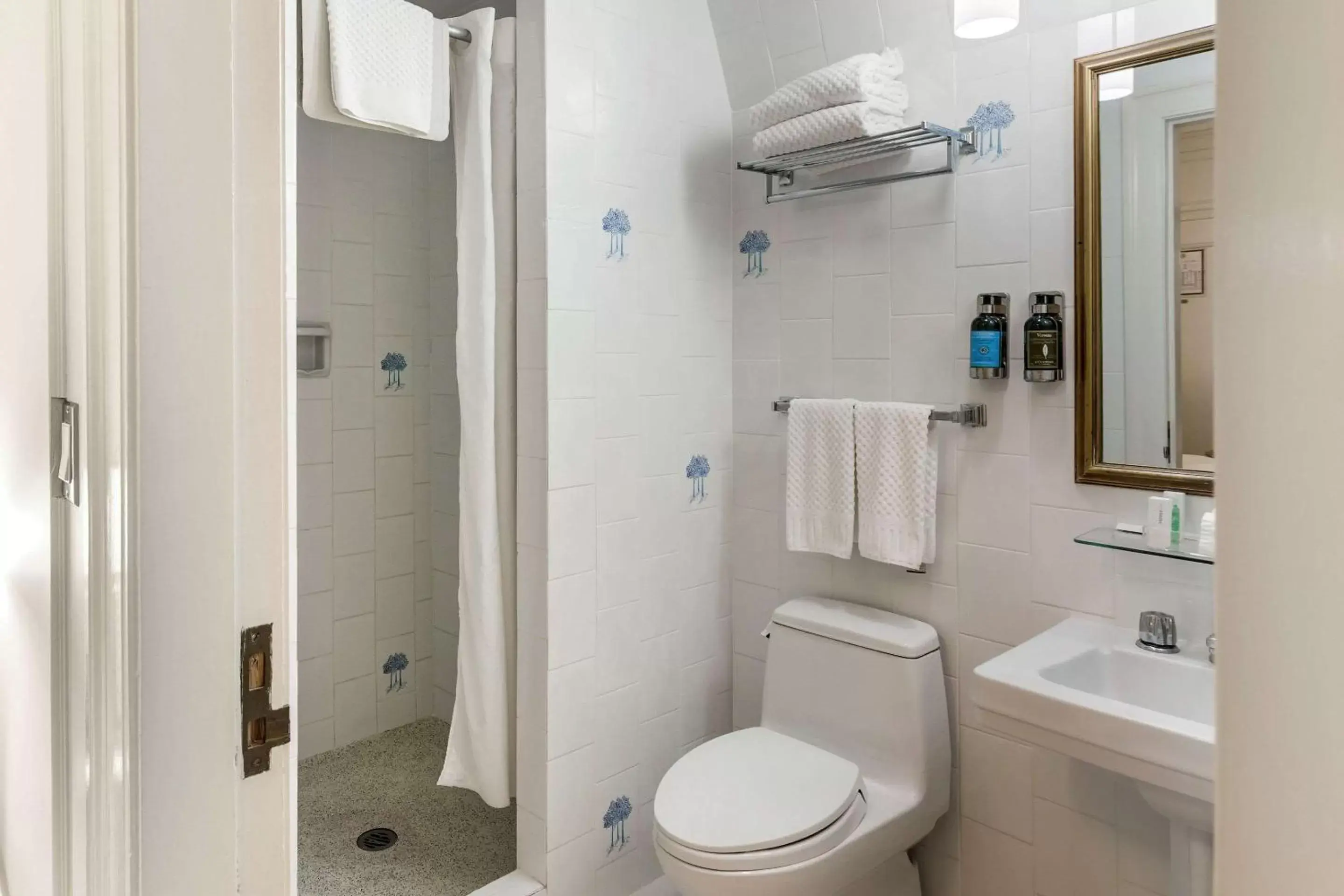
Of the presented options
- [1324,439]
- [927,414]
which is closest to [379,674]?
[927,414]

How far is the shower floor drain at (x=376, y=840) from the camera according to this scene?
2248 mm

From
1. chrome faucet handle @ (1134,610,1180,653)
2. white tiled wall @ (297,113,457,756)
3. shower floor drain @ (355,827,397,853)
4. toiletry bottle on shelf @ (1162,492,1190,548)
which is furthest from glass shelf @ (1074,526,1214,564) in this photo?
white tiled wall @ (297,113,457,756)

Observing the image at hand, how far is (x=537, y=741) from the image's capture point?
6.40 ft

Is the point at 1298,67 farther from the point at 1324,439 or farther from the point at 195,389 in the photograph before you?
the point at 195,389

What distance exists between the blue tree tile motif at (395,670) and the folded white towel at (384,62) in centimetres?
180

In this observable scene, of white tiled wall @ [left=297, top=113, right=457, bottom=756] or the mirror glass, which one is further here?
white tiled wall @ [left=297, top=113, right=457, bottom=756]

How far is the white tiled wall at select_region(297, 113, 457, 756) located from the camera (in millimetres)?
2662

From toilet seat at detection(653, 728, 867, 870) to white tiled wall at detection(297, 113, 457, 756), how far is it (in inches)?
53.8

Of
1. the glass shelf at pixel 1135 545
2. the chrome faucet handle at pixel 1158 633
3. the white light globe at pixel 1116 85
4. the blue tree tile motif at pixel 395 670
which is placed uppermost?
the white light globe at pixel 1116 85

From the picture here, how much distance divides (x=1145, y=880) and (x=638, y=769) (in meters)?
1.10

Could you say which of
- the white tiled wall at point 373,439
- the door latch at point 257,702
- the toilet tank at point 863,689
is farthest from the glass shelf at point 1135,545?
the white tiled wall at point 373,439

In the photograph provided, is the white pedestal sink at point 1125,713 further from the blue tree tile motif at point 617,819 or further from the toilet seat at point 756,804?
the blue tree tile motif at point 617,819

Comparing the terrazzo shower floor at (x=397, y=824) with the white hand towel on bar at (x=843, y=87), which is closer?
the white hand towel on bar at (x=843, y=87)

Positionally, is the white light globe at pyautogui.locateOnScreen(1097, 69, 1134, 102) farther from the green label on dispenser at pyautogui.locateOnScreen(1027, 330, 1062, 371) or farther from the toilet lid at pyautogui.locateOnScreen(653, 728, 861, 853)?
the toilet lid at pyautogui.locateOnScreen(653, 728, 861, 853)
